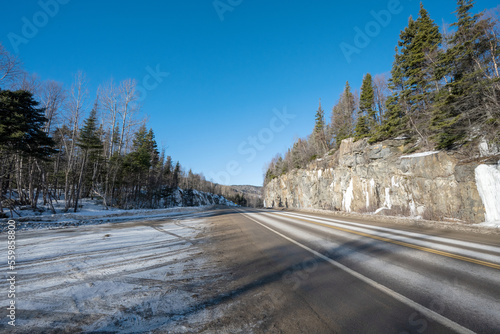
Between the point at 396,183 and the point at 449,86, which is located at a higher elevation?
the point at 449,86

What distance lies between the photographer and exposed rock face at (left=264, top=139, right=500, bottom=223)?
40.8 feet

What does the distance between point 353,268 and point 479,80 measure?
61.4ft

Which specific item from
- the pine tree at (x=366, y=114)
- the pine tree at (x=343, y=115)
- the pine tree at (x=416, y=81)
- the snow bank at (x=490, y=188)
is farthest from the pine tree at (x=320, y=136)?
the snow bank at (x=490, y=188)

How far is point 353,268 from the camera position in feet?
13.3

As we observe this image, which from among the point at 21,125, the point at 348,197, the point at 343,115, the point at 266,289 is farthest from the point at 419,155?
the point at 21,125

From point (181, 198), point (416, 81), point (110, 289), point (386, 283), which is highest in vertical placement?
point (416, 81)

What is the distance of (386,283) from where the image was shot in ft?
10.9

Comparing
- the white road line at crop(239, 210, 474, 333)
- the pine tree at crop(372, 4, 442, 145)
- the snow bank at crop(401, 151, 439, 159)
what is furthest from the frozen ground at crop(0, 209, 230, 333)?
the pine tree at crop(372, 4, 442, 145)

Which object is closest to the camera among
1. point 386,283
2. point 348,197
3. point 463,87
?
point 386,283

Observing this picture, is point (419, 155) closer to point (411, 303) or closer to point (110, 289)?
point (411, 303)

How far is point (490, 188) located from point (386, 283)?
13.1 m

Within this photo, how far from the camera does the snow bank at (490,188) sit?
1023 cm

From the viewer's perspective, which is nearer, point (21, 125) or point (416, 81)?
point (21, 125)

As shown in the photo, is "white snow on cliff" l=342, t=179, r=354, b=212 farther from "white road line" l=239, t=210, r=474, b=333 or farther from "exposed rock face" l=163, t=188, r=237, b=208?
"exposed rock face" l=163, t=188, r=237, b=208
